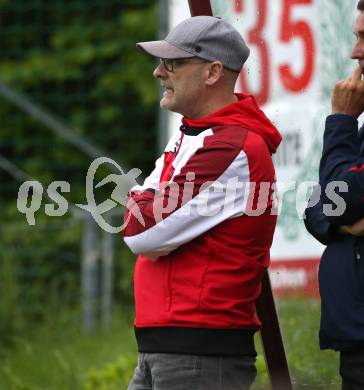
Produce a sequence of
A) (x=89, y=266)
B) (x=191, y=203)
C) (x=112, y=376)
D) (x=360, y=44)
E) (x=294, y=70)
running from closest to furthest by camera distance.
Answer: (x=191, y=203) → (x=360, y=44) → (x=294, y=70) → (x=112, y=376) → (x=89, y=266)

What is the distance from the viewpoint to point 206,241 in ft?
12.5

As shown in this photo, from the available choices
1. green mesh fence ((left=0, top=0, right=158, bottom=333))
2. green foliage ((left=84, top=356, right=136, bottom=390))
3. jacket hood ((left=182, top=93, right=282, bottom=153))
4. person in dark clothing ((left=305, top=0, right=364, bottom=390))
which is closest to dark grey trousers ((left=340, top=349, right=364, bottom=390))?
person in dark clothing ((left=305, top=0, right=364, bottom=390))

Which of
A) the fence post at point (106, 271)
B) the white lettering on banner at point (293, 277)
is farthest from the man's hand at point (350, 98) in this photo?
the fence post at point (106, 271)

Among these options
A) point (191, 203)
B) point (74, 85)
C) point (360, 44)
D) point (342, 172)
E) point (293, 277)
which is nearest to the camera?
point (342, 172)

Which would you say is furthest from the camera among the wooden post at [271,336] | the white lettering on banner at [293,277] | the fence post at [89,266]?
the fence post at [89,266]

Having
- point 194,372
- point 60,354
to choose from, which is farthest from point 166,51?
point 60,354

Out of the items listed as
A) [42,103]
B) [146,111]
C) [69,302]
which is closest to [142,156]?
[146,111]

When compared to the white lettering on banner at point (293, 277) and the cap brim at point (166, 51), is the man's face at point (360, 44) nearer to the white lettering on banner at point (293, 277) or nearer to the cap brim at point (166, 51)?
the cap brim at point (166, 51)

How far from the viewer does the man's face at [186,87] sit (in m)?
3.96

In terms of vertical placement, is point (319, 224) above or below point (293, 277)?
above

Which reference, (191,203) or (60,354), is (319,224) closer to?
(191,203)

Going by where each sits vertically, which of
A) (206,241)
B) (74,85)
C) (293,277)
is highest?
(206,241)

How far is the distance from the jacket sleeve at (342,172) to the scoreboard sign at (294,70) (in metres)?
0.85

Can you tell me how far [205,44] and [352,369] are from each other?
115 cm
